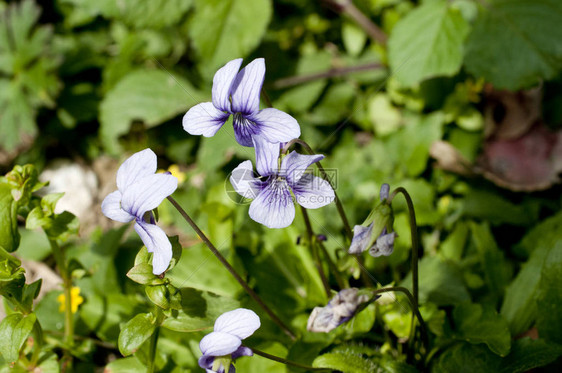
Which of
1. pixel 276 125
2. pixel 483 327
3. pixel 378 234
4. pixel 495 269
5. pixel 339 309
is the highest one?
pixel 276 125

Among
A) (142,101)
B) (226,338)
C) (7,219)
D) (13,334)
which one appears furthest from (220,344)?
(142,101)

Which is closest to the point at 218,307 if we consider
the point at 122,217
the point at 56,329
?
the point at 122,217

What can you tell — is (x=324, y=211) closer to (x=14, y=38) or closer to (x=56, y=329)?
(x=56, y=329)

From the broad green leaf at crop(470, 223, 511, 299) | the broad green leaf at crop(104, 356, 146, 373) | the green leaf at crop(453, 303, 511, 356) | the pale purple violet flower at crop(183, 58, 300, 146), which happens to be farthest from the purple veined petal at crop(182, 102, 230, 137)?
the broad green leaf at crop(470, 223, 511, 299)

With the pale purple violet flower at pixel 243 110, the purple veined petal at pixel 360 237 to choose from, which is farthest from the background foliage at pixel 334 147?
the pale purple violet flower at pixel 243 110

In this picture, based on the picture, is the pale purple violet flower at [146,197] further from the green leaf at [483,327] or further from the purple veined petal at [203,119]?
the green leaf at [483,327]

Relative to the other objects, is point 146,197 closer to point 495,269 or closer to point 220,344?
point 220,344
